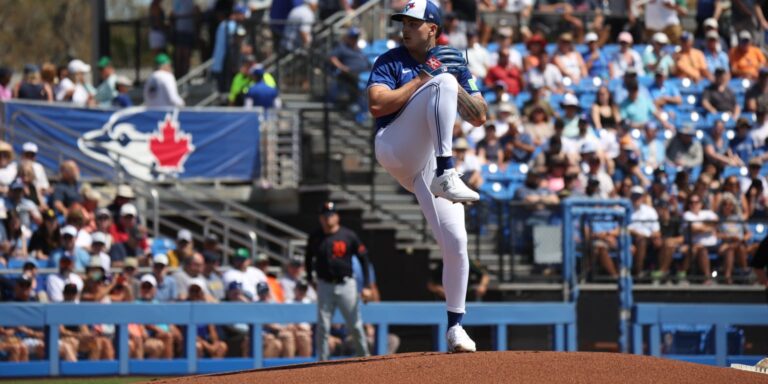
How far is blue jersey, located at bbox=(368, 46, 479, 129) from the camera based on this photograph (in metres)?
9.20

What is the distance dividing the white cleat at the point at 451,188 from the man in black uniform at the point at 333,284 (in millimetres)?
6164

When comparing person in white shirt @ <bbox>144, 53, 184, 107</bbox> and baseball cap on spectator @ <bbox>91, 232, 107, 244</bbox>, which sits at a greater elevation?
person in white shirt @ <bbox>144, 53, 184, 107</bbox>

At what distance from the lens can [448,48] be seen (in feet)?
30.3

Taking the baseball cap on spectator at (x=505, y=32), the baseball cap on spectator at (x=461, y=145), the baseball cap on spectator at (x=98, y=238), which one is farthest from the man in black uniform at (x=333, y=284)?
the baseball cap on spectator at (x=505, y=32)

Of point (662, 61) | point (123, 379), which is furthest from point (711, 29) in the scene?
point (123, 379)

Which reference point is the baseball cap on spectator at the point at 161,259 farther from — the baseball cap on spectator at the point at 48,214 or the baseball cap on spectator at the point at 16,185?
the baseball cap on spectator at the point at 16,185

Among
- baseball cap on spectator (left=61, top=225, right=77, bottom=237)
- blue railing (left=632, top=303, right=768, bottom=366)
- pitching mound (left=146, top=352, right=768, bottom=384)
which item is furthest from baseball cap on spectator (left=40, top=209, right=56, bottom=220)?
pitching mound (left=146, top=352, right=768, bottom=384)

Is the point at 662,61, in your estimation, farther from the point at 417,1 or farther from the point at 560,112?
the point at 417,1

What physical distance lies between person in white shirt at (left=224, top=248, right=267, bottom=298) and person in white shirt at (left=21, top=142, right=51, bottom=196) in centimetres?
247

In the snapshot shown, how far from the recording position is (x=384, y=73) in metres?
9.23

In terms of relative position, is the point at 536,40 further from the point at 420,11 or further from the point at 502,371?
the point at 502,371

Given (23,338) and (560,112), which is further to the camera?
(560,112)

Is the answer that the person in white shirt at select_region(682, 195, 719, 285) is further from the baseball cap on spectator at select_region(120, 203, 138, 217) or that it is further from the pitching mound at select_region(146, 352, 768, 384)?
the pitching mound at select_region(146, 352, 768, 384)

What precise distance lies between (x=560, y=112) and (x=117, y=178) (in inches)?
248
